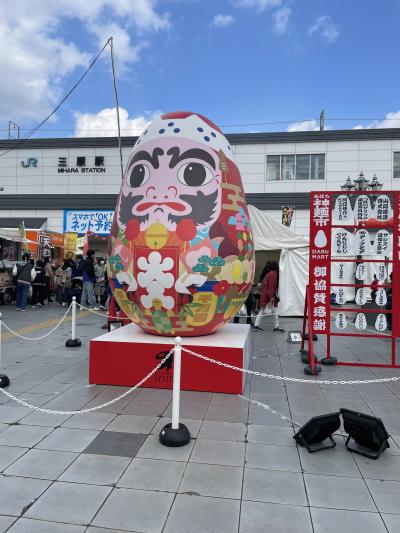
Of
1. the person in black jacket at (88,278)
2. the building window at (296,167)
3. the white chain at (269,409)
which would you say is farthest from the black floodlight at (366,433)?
the building window at (296,167)

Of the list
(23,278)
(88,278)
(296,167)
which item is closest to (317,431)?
(88,278)

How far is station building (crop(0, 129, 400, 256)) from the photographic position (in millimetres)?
23922

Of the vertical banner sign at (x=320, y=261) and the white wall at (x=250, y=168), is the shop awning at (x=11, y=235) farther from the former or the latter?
the vertical banner sign at (x=320, y=261)

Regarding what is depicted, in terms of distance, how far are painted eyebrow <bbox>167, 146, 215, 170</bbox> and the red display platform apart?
2.43 metres

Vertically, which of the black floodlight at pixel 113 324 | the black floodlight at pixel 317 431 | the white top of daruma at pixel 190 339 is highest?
the white top of daruma at pixel 190 339

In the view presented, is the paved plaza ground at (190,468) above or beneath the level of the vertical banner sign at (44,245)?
beneath

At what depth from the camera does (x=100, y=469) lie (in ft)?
12.1

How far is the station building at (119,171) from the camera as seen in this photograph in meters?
23.9

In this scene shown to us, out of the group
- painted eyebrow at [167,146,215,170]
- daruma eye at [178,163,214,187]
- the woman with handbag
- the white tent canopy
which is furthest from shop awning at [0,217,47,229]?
daruma eye at [178,163,214,187]

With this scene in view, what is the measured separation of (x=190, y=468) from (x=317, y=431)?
4.09 feet

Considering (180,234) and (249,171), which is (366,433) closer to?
(180,234)

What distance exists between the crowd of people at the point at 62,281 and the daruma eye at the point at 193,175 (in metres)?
8.47

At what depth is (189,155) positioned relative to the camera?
6.08 metres

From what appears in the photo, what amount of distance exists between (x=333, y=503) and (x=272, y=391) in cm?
286
